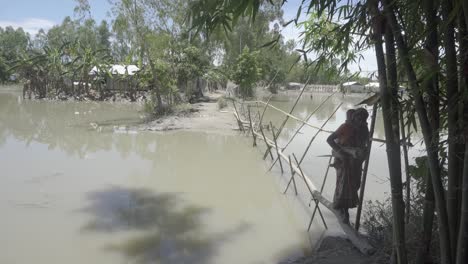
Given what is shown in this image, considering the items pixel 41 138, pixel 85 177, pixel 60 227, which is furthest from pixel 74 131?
pixel 60 227

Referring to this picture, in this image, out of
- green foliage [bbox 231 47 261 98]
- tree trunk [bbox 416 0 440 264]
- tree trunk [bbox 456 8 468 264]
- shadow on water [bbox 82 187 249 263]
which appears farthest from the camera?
green foliage [bbox 231 47 261 98]

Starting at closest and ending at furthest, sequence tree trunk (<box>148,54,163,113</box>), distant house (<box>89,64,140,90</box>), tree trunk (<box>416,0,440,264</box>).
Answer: tree trunk (<box>416,0,440,264</box>) < tree trunk (<box>148,54,163,113</box>) < distant house (<box>89,64,140,90</box>)

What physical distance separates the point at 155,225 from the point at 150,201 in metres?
1.09

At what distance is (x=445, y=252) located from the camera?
2.51 m

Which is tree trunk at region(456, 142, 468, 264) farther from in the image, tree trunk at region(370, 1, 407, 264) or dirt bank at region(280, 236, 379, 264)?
dirt bank at region(280, 236, 379, 264)

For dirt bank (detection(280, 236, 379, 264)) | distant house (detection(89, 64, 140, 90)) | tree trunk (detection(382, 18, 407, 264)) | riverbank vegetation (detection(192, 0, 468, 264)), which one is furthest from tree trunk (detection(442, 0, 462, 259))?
distant house (detection(89, 64, 140, 90))

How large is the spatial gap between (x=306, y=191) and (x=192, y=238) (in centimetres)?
279

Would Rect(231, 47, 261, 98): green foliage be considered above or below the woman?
above

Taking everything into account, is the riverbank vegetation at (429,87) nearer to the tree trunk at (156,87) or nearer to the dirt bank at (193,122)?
the dirt bank at (193,122)

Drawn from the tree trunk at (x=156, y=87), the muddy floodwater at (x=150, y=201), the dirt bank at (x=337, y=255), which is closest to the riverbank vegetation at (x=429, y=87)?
the dirt bank at (x=337, y=255)

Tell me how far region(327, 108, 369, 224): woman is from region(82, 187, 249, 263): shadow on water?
1.62 m

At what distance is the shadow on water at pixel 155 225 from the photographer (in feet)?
15.3

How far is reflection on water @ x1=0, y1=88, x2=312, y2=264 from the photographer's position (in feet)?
15.6

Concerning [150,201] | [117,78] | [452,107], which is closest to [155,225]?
[150,201]
